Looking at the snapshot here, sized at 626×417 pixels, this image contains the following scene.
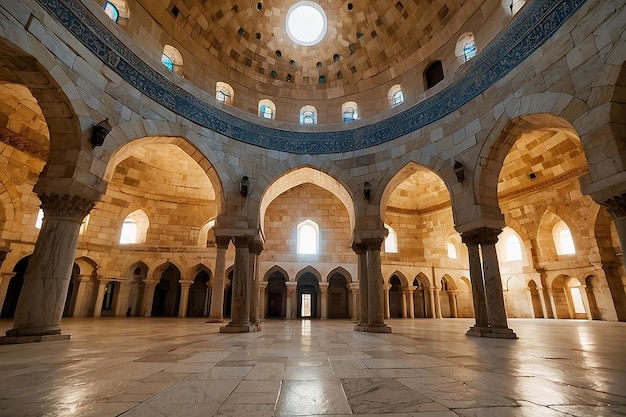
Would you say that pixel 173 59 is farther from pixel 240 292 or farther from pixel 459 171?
pixel 459 171

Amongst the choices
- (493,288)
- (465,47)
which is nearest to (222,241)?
(493,288)

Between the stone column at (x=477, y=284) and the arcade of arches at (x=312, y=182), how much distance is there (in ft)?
0.14

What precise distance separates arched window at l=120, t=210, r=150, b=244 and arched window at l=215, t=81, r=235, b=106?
8.38 meters

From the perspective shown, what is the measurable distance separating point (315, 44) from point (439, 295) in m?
15.2

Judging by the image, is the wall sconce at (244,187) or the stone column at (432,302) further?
the stone column at (432,302)

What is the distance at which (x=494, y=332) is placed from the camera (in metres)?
7.42

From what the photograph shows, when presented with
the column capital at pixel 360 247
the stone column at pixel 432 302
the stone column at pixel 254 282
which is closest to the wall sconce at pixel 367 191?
the column capital at pixel 360 247

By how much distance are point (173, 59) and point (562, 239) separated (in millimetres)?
18460

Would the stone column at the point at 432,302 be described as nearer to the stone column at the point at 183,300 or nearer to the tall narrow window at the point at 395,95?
the tall narrow window at the point at 395,95

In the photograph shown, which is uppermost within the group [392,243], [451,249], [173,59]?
[173,59]

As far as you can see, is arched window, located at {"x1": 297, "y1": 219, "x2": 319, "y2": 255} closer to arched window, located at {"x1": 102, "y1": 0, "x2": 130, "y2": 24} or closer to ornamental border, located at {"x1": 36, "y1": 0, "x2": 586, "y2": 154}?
ornamental border, located at {"x1": 36, "y1": 0, "x2": 586, "y2": 154}

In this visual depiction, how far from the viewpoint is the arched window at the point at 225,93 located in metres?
12.2

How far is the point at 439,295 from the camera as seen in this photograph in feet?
60.2

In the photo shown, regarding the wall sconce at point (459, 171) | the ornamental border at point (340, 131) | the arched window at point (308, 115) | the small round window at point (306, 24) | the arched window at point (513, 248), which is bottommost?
the arched window at point (513, 248)
